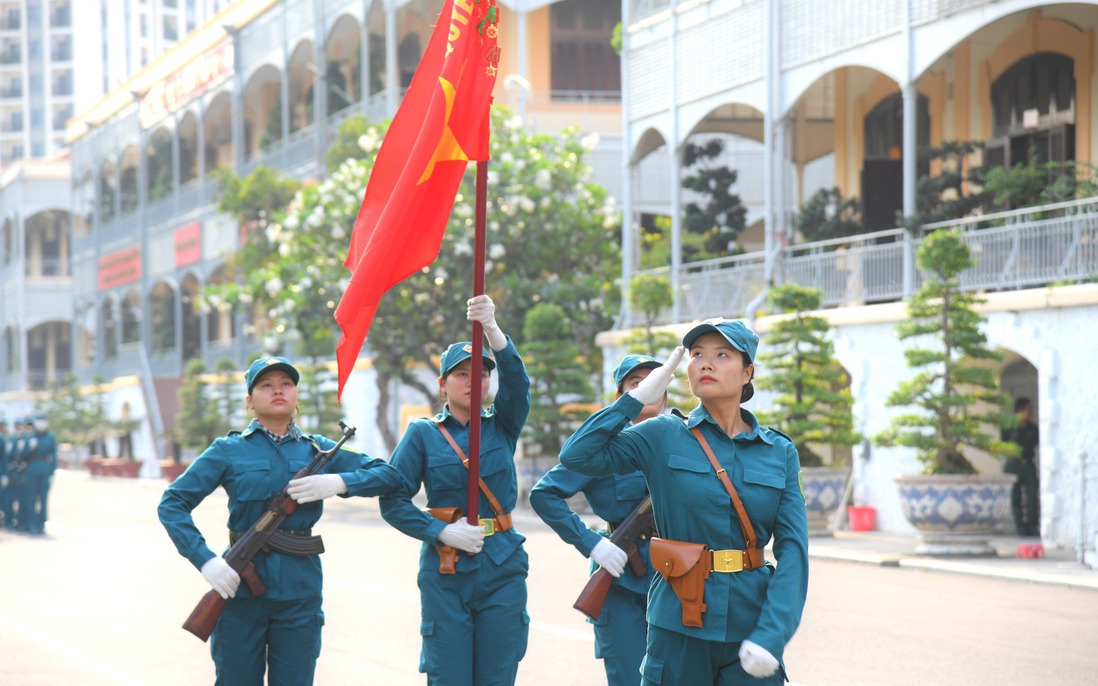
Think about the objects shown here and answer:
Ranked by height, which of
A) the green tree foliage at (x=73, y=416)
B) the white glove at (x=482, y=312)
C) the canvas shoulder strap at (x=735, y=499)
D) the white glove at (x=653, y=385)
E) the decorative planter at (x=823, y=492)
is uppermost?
the white glove at (x=482, y=312)

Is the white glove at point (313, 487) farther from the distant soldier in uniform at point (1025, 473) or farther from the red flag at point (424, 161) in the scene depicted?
the distant soldier in uniform at point (1025, 473)

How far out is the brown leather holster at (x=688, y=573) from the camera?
5387 mm

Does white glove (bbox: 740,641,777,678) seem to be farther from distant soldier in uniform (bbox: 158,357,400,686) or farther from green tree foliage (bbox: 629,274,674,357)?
green tree foliage (bbox: 629,274,674,357)

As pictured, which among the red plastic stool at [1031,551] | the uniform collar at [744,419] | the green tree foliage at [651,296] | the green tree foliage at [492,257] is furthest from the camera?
the green tree foliage at [492,257]

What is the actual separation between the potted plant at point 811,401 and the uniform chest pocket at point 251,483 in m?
15.0

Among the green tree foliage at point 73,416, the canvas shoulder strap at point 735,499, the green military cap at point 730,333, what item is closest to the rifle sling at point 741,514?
the canvas shoulder strap at point 735,499

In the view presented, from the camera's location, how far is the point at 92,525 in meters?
28.0

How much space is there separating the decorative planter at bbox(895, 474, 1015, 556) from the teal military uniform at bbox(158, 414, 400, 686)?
12755 millimetres

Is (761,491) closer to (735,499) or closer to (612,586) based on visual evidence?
(735,499)

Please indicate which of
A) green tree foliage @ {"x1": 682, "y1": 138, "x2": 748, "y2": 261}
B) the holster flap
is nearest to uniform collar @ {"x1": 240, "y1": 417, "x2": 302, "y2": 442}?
the holster flap

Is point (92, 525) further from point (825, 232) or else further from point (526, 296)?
point (825, 232)

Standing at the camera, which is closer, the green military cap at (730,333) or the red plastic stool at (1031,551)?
the green military cap at (730,333)

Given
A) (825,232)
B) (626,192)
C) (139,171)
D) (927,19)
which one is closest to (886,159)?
(825,232)

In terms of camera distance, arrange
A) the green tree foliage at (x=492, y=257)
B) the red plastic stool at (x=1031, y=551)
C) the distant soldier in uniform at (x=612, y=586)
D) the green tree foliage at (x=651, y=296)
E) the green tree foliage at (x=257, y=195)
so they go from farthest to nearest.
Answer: the green tree foliage at (x=257, y=195) → the green tree foliage at (x=492, y=257) → the green tree foliage at (x=651, y=296) → the red plastic stool at (x=1031, y=551) → the distant soldier in uniform at (x=612, y=586)
